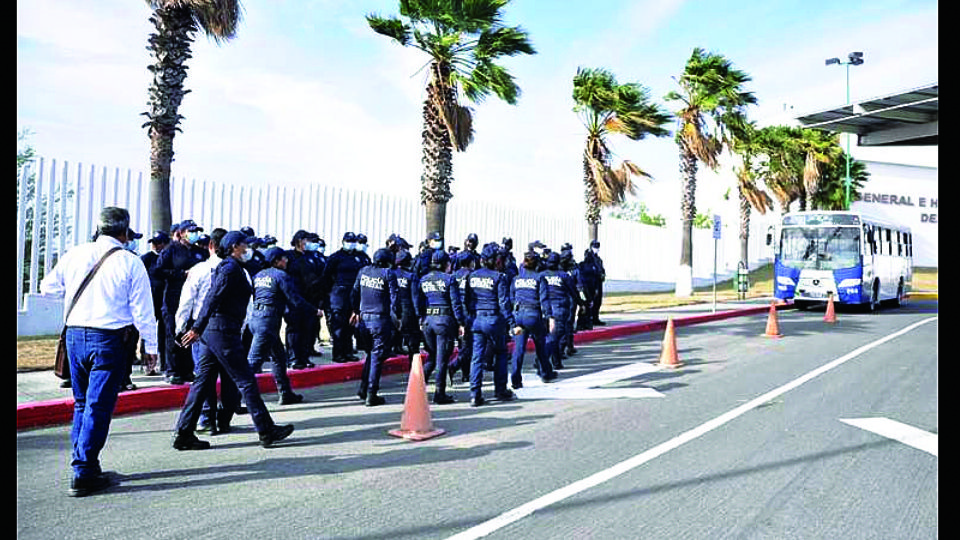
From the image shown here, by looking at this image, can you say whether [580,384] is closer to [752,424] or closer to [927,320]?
[752,424]

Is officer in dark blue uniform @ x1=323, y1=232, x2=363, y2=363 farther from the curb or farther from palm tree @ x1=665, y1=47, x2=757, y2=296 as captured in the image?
palm tree @ x1=665, y1=47, x2=757, y2=296

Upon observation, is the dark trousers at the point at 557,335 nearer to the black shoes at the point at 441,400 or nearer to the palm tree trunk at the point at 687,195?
the black shoes at the point at 441,400

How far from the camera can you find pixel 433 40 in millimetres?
15828

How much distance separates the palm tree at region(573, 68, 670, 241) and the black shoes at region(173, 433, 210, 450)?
18698mm

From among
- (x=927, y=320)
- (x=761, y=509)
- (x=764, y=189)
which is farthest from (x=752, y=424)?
(x=764, y=189)

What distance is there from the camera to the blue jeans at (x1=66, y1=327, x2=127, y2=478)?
5.08 m

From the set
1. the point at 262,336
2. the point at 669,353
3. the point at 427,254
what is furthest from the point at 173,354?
the point at 669,353

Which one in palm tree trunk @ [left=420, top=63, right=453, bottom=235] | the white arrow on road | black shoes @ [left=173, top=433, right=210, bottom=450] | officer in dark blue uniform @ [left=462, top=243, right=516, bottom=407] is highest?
palm tree trunk @ [left=420, top=63, right=453, bottom=235]

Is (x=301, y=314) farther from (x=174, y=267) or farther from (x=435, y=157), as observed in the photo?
(x=435, y=157)

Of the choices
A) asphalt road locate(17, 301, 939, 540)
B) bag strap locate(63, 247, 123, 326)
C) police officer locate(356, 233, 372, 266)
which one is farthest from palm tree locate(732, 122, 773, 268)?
bag strap locate(63, 247, 123, 326)

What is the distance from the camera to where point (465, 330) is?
8617mm

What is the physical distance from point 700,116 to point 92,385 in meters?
27.1

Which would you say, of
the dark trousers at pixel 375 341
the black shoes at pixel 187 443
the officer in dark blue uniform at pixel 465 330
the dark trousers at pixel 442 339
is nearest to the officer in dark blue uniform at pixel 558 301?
the officer in dark blue uniform at pixel 465 330

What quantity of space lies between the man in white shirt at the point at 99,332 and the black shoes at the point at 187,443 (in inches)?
35.6
